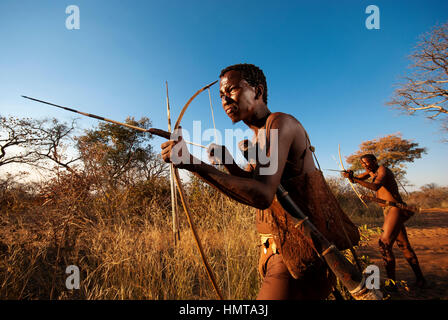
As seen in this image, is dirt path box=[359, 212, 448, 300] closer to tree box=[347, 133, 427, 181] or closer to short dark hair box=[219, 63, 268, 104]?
short dark hair box=[219, 63, 268, 104]

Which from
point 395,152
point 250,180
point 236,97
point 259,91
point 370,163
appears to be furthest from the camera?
point 395,152

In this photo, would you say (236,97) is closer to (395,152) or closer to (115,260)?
(115,260)

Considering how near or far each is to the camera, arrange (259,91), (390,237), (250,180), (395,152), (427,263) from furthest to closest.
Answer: (395,152)
(427,263)
(390,237)
(259,91)
(250,180)

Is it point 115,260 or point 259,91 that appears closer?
point 259,91

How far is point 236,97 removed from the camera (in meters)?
1.33

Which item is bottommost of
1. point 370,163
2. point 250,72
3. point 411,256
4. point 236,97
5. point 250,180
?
point 411,256

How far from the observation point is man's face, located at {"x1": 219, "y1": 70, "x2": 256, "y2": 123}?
133 cm

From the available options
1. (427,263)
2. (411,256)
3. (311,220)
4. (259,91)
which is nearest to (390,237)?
(411,256)

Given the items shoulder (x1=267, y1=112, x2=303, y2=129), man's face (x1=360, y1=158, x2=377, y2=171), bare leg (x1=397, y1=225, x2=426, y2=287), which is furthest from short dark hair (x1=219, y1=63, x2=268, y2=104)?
bare leg (x1=397, y1=225, x2=426, y2=287)

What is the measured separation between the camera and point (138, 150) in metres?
→ 18.1

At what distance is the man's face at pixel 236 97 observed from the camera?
4.38 ft

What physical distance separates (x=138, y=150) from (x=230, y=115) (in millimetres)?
18433

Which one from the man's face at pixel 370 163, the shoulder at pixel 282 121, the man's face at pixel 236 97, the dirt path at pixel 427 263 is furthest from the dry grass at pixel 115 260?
the man's face at pixel 370 163
